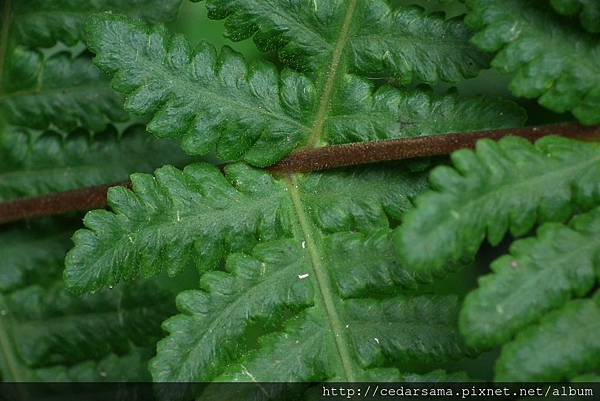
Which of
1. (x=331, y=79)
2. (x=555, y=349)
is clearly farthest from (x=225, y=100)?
(x=555, y=349)

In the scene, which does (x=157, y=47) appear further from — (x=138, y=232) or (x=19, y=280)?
(x=19, y=280)

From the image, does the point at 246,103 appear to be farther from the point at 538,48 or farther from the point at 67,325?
the point at 67,325

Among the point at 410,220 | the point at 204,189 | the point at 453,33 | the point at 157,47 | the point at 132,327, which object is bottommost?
the point at 132,327

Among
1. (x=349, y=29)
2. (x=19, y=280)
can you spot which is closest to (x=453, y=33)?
(x=349, y=29)

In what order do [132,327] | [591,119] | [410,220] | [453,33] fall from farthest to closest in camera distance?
[132,327] → [453,33] → [591,119] → [410,220]

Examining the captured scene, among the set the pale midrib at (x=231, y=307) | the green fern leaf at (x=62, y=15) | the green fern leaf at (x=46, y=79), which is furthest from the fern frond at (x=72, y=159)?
the pale midrib at (x=231, y=307)

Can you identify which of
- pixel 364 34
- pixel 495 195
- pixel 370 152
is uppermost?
pixel 364 34
